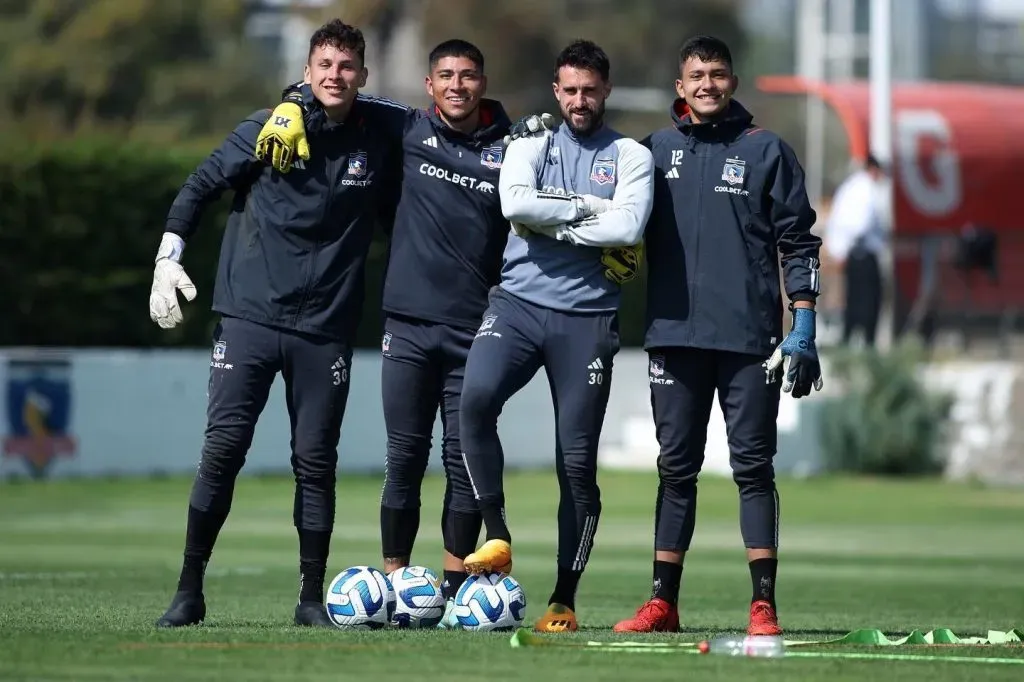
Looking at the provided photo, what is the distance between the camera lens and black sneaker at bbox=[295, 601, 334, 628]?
954 centimetres

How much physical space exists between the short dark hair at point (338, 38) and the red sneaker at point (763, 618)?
299 centimetres

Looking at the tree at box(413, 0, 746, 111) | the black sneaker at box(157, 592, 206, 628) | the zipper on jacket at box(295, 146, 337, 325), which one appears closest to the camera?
the black sneaker at box(157, 592, 206, 628)

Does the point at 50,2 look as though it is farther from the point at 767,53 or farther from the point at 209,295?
the point at 767,53

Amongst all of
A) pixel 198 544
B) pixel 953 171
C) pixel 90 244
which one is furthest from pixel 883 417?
pixel 198 544

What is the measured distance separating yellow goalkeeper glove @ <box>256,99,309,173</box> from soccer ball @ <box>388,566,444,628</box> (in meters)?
1.89

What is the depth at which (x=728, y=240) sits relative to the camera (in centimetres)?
955

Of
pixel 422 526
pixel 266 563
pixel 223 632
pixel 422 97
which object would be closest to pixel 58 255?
pixel 422 526

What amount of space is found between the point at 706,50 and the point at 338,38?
1.63 m

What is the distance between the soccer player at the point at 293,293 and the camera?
31.6 ft

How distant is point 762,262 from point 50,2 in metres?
40.5

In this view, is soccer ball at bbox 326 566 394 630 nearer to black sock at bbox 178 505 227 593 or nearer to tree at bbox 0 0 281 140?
black sock at bbox 178 505 227 593

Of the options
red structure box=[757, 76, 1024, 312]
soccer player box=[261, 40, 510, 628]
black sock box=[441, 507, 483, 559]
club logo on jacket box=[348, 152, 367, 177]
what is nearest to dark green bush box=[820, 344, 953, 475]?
red structure box=[757, 76, 1024, 312]

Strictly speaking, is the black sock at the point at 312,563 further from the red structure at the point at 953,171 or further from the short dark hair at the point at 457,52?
the red structure at the point at 953,171

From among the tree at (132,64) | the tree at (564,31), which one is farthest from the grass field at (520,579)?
the tree at (564,31)
